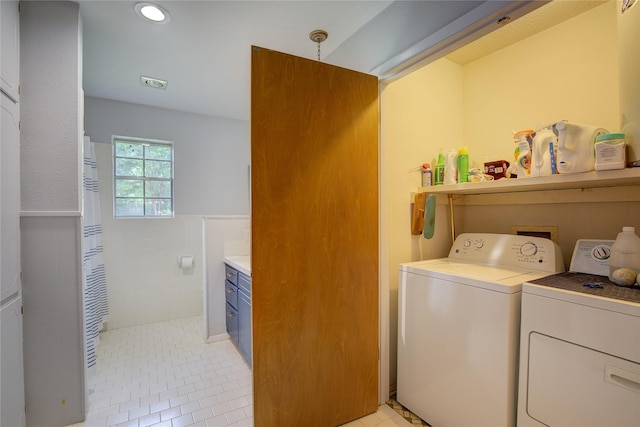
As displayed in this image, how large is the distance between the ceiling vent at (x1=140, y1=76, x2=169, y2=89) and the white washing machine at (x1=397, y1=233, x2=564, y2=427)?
9.02 feet

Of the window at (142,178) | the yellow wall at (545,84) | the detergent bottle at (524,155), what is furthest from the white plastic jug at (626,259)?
the window at (142,178)

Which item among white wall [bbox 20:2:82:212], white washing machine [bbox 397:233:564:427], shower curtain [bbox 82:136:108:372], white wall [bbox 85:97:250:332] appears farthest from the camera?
white wall [bbox 85:97:250:332]

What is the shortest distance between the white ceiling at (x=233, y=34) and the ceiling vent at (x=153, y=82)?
0.06m

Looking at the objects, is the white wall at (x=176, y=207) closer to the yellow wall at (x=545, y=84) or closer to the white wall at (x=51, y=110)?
the white wall at (x=51, y=110)

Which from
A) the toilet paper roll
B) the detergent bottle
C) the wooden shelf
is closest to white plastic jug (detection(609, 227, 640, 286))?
the wooden shelf

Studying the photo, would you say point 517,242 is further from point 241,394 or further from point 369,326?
point 241,394

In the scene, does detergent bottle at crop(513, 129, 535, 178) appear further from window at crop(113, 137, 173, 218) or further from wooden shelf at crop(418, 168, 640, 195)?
window at crop(113, 137, 173, 218)

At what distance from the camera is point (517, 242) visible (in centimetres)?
174

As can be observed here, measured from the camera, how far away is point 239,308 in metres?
2.43

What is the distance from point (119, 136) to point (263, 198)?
8.96 ft

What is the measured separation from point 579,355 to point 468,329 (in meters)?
0.42

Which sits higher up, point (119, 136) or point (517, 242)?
point (119, 136)

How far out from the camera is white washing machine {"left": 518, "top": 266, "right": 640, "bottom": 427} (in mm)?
985

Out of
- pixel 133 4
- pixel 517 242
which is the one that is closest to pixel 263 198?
pixel 133 4
